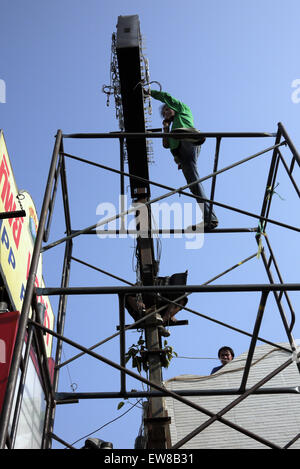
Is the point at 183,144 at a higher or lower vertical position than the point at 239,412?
higher

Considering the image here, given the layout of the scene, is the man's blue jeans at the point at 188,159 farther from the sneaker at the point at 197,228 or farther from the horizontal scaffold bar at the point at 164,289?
the horizontal scaffold bar at the point at 164,289

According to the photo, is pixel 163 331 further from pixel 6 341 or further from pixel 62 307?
pixel 6 341

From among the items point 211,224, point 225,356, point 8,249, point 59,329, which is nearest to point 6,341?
point 59,329

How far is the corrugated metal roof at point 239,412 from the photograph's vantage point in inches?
384

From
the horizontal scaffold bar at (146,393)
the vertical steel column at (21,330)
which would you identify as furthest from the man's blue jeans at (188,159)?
the horizontal scaffold bar at (146,393)

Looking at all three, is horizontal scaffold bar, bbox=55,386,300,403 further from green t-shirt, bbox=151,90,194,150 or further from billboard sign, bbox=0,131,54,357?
green t-shirt, bbox=151,90,194,150

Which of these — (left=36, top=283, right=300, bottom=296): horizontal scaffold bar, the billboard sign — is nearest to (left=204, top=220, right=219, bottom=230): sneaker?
the billboard sign

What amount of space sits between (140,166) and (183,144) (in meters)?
1.13

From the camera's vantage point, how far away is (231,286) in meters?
4.50

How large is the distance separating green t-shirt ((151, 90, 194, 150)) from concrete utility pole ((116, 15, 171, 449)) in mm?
470

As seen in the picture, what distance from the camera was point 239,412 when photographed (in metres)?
10.1

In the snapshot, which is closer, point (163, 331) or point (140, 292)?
point (140, 292)

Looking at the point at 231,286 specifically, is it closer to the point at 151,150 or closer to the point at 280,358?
the point at 151,150
